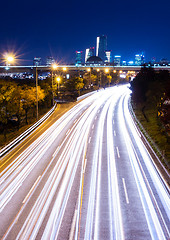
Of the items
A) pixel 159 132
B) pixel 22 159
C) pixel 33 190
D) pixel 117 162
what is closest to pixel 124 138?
pixel 159 132

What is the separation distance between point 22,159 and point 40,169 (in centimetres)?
348

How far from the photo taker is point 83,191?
647 inches

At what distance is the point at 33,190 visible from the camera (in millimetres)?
16562

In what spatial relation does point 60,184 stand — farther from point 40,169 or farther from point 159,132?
point 159,132

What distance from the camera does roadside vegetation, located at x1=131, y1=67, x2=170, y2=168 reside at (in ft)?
80.8

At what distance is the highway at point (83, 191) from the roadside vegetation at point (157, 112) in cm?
208

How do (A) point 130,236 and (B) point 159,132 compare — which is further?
(B) point 159,132

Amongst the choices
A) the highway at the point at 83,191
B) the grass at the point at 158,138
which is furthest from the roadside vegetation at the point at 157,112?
the highway at the point at 83,191

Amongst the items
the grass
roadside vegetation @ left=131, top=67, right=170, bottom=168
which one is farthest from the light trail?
roadside vegetation @ left=131, top=67, right=170, bottom=168

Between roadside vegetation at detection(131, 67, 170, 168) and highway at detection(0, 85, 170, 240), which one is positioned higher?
roadside vegetation at detection(131, 67, 170, 168)

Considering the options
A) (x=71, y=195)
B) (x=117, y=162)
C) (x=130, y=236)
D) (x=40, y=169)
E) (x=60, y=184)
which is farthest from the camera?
(x=117, y=162)

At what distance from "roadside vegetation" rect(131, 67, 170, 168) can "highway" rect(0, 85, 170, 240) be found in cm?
208

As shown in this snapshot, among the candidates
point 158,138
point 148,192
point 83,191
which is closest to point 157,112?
point 158,138

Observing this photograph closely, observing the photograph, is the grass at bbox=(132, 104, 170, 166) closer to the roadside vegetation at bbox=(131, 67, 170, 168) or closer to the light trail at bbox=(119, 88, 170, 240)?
the roadside vegetation at bbox=(131, 67, 170, 168)
